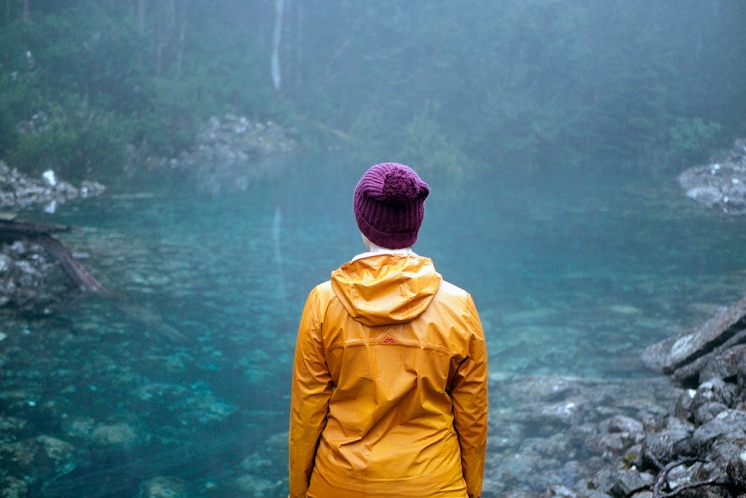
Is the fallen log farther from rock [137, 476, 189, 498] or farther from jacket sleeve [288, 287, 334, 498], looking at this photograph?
jacket sleeve [288, 287, 334, 498]

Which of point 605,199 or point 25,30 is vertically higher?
point 25,30

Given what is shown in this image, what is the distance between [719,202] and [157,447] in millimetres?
15351

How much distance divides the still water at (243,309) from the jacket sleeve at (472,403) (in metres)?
2.48

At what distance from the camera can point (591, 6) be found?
2878cm

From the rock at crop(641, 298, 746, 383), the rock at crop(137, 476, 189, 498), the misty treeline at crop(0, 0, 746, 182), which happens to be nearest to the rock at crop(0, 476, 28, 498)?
the rock at crop(137, 476, 189, 498)

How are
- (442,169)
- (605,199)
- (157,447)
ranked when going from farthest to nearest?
(442,169) → (605,199) → (157,447)

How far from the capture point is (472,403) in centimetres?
177

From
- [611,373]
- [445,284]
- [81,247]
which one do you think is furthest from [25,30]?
[445,284]

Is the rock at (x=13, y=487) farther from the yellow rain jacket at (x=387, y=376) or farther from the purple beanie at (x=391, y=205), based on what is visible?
the purple beanie at (x=391, y=205)

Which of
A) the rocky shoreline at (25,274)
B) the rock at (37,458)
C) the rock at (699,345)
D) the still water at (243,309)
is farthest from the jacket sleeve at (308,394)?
the rocky shoreline at (25,274)

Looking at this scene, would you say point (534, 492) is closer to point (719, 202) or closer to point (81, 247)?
point (81, 247)

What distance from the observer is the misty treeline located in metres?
19.3

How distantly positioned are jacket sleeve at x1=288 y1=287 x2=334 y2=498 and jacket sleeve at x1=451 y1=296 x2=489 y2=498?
13.6 inches

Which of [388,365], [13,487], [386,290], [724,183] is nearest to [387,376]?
[388,365]
